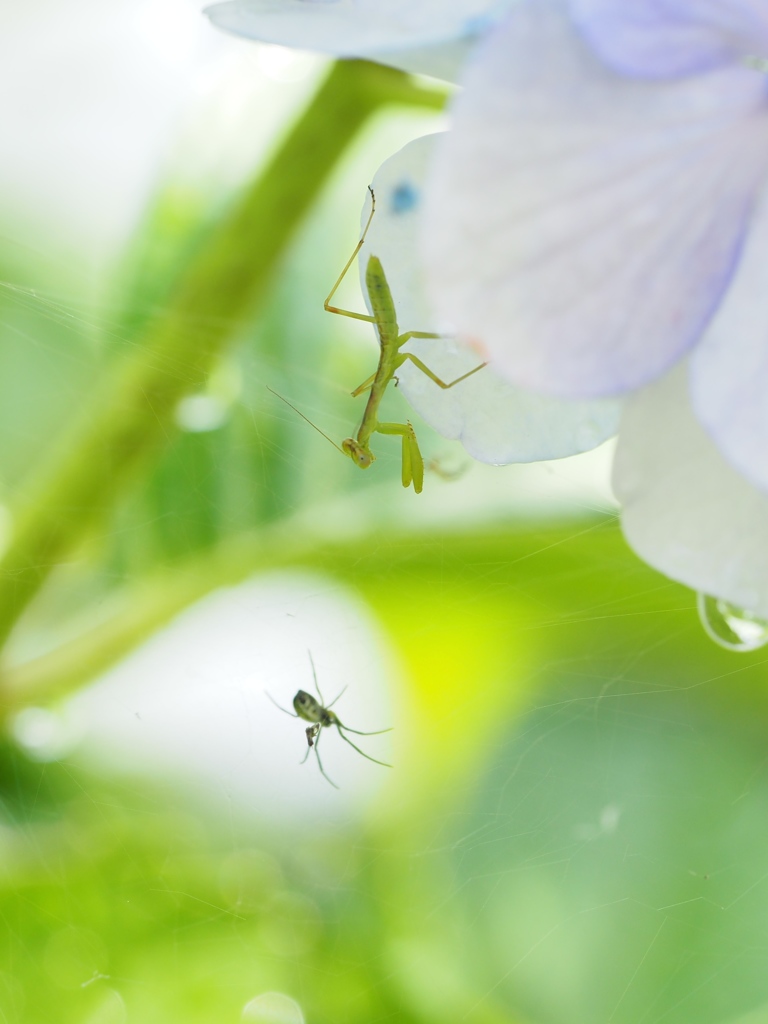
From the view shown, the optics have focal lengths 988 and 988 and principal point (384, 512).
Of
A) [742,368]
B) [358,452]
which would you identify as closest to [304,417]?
[358,452]

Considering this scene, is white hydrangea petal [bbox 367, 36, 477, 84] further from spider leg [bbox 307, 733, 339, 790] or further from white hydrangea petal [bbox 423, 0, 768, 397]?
spider leg [bbox 307, 733, 339, 790]

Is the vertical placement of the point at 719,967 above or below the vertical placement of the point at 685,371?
below

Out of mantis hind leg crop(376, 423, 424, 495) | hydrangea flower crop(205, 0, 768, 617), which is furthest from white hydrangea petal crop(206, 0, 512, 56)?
mantis hind leg crop(376, 423, 424, 495)

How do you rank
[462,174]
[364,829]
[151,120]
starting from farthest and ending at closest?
[151,120]
[364,829]
[462,174]

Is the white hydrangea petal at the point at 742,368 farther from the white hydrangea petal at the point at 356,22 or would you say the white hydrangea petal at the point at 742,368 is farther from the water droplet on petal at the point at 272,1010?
the water droplet on petal at the point at 272,1010

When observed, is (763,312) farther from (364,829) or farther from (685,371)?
(364,829)

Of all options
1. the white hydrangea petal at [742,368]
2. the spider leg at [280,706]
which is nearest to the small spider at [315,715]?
the spider leg at [280,706]

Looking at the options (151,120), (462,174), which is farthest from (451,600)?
(151,120)

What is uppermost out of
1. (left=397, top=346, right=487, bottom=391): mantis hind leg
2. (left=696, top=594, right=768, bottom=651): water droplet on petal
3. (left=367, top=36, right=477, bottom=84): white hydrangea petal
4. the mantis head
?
(left=367, top=36, right=477, bottom=84): white hydrangea petal
